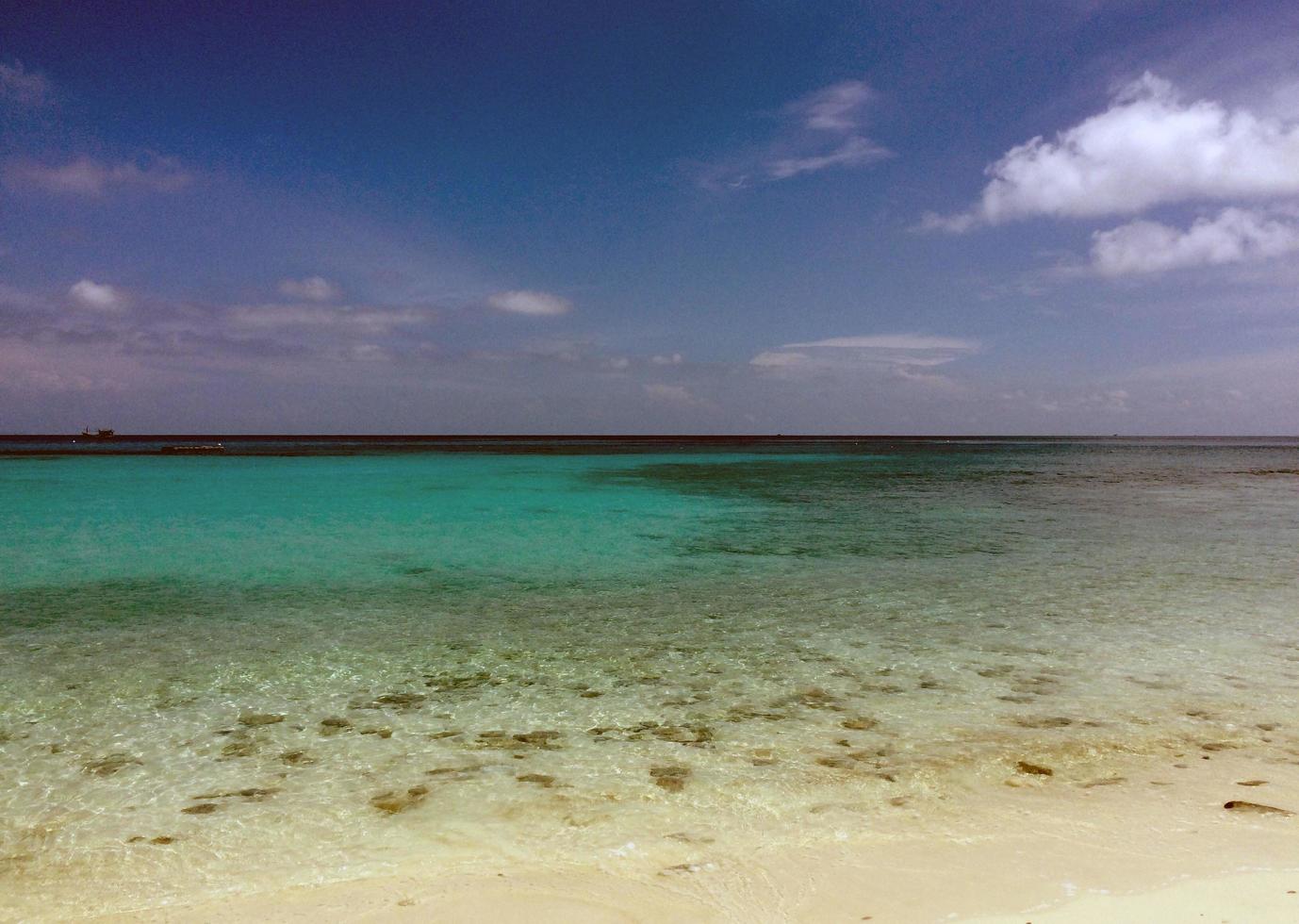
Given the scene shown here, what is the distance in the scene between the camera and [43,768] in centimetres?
513

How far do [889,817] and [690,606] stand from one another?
6.04 m

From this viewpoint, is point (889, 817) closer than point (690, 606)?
Yes

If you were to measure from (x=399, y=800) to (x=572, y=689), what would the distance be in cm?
234

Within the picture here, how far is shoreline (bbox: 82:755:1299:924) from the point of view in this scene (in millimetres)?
3463

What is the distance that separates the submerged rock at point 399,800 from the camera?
4582 millimetres

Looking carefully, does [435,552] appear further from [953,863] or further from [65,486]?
[65,486]

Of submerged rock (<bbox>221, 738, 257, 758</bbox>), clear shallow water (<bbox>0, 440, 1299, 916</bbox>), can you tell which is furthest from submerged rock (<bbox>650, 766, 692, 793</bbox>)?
submerged rock (<bbox>221, 738, 257, 758</bbox>)

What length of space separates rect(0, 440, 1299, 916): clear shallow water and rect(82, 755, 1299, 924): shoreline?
0.19 metres

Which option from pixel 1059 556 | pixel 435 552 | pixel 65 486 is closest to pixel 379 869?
pixel 435 552

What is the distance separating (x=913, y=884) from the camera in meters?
3.70

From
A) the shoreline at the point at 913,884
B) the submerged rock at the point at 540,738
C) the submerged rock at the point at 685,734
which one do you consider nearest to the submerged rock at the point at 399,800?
the shoreline at the point at 913,884

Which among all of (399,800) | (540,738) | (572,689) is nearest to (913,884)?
(540,738)

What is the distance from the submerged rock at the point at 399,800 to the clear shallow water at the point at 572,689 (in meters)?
0.02

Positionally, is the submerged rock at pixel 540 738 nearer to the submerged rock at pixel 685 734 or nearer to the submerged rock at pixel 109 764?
the submerged rock at pixel 685 734
